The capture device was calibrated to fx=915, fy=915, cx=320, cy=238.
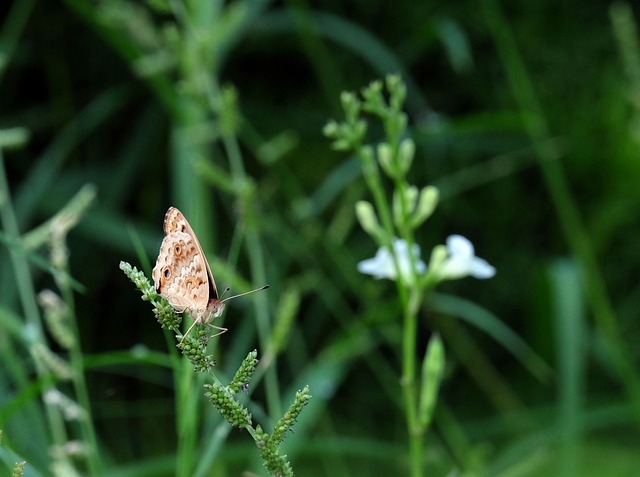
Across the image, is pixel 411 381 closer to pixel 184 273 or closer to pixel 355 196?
pixel 184 273

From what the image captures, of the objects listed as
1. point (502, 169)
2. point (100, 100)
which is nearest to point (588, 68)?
point (502, 169)

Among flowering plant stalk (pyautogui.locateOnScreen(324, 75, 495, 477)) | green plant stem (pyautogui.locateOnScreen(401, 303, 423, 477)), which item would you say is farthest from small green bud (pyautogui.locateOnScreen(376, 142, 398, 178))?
green plant stem (pyautogui.locateOnScreen(401, 303, 423, 477))

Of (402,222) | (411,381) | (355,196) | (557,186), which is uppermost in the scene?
(355,196)

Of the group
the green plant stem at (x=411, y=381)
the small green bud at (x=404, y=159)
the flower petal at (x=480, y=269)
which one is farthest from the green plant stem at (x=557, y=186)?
the green plant stem at (x=411, y=381)

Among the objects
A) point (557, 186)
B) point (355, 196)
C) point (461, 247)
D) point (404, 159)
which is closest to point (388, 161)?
point (404, 159)

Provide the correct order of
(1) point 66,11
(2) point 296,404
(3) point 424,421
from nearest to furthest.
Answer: (2) point 296,404 → (3) point 424,421 → (1) point 66,11

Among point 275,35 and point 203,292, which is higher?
point 275,35

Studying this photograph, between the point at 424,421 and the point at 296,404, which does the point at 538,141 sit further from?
the point at 296,404

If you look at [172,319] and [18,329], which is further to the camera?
[18,329]
